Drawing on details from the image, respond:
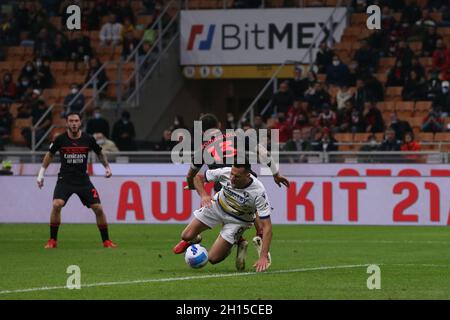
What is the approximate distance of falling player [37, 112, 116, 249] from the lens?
19922 mm

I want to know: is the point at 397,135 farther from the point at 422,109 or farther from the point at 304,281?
the point at 304,281

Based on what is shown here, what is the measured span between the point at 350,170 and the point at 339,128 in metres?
3.53

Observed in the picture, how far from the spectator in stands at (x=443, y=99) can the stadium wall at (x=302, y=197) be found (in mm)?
4303

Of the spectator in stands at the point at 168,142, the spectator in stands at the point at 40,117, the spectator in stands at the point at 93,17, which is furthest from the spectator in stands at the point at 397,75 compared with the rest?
the spectator in stands at the point at 93,17

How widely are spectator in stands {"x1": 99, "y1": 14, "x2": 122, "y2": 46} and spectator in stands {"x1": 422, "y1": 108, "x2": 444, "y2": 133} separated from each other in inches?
446

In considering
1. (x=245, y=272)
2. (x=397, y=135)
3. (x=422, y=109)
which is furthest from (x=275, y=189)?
(x=245, y=272)

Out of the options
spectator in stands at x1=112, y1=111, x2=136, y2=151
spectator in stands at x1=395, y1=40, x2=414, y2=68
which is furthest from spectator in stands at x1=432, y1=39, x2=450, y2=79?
spectator in stands at x1=112, y1=111, x2=136, y2=151

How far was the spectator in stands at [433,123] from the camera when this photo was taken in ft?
99.9

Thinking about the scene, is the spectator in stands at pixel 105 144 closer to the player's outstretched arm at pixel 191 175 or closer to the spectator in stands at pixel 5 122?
the spectator in stands at pixel 5 122

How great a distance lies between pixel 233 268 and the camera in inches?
615

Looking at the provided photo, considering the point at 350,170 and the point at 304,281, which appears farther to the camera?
the point at 350,170

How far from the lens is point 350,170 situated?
1101 inches

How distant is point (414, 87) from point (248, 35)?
7315 mm

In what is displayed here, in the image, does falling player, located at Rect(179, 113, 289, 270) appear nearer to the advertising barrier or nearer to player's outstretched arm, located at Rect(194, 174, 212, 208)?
player's outstretched arm, located at Rect(194, 174, 212, 208)
